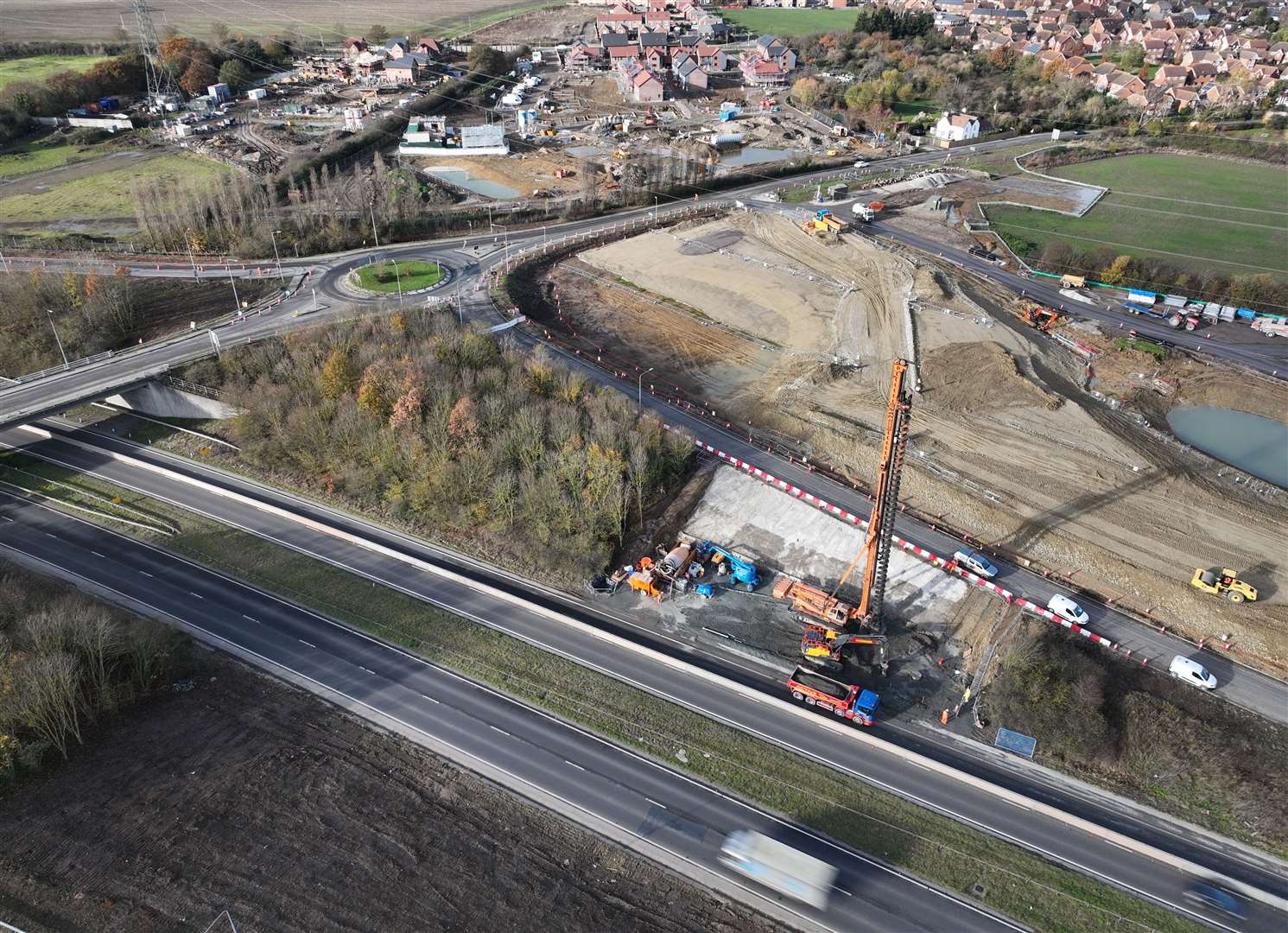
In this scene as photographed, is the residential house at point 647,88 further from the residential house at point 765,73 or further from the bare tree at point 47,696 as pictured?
the bare tree at point 47,696

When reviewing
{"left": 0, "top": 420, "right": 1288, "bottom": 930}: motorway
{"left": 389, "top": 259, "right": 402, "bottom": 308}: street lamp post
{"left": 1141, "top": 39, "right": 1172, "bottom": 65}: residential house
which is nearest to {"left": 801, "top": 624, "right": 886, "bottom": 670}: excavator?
{"left": 0, "top": 420, "right": 1288, "bottom": 930}: motorway

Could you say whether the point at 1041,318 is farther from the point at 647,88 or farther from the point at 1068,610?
the point at 647,88

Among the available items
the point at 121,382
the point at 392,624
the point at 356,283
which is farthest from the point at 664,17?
the point at 392,624

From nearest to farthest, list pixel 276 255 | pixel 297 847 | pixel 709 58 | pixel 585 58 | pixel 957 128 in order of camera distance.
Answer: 1. pixel 297 847
2. pixel 276 255
3. pixel 957 128
4. pixel 709 58
5. pixel 585 58

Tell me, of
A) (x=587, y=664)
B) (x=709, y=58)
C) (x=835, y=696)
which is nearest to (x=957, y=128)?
(x=709, y=58)

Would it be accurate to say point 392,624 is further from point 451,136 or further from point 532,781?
point 451,136

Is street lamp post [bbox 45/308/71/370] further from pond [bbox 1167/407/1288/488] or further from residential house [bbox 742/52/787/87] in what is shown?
residential house [bbox 742/52/787/87]
